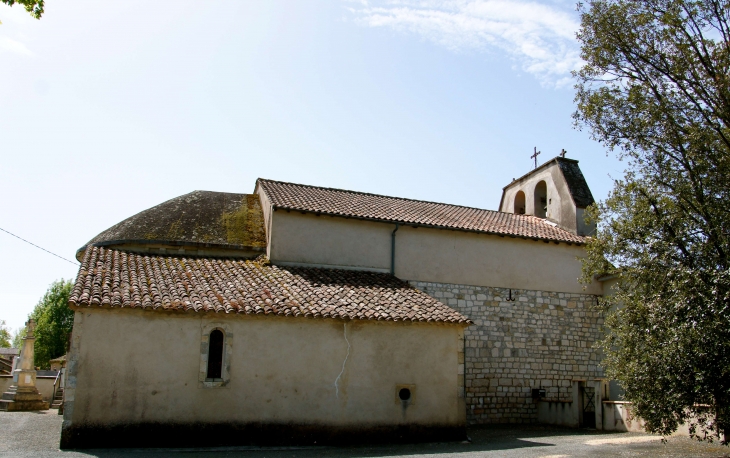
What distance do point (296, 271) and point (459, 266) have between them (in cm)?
566

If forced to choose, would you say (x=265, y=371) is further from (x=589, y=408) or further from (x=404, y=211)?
(x=589, y=408)

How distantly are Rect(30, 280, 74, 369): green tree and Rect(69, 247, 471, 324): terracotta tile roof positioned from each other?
35448 millimetres

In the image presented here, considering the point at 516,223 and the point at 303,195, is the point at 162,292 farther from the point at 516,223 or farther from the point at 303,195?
the point at 516,223

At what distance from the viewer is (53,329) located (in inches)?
1810

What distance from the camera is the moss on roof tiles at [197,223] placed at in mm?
16938

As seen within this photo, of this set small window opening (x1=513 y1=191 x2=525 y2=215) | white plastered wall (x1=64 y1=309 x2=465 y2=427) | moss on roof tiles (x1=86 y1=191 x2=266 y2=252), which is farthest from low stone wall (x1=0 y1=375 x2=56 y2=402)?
small window opening (x1=513 y1=191 x2=525 y2=215)

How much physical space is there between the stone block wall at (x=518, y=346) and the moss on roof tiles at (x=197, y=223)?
5781 millimetres

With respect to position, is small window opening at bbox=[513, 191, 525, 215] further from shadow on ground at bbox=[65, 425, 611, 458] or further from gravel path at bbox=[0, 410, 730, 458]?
gravel path at bbox=[0, 410, 730, 458]

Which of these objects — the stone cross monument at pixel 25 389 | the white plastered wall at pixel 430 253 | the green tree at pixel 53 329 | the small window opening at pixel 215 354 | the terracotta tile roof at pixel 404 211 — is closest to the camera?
the small window opening at pixel 215 354

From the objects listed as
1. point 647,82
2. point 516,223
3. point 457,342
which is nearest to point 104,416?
point 457,342

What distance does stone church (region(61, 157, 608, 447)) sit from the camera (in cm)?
1225

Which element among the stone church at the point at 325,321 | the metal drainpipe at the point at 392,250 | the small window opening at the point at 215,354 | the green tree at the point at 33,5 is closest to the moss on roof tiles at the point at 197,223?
the stone church at the point at 325,321

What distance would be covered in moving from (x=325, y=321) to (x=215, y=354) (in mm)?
2660

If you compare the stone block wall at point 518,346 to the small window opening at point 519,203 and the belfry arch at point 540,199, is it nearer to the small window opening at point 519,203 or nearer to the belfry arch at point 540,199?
the belfry arch at point 540,199
